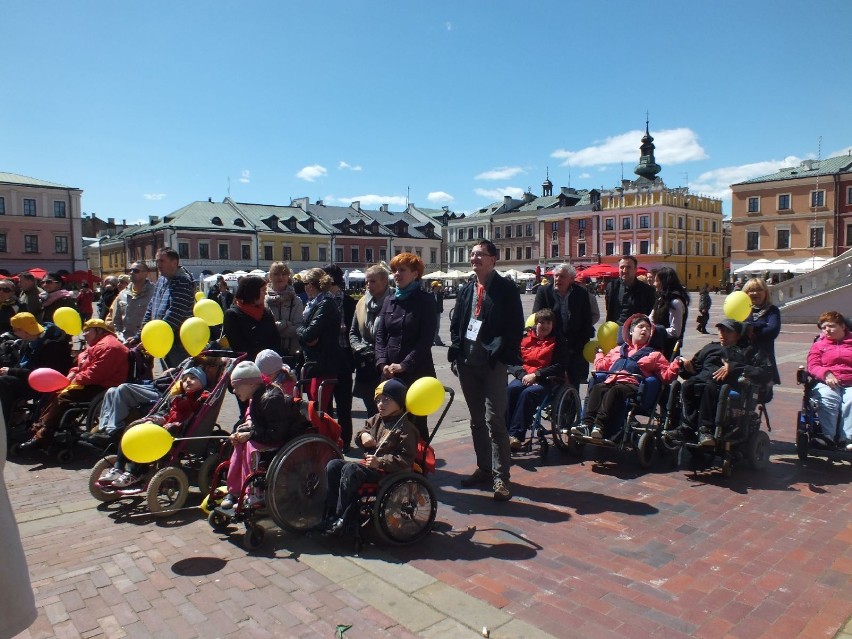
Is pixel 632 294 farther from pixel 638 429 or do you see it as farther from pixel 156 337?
pixel 156 337

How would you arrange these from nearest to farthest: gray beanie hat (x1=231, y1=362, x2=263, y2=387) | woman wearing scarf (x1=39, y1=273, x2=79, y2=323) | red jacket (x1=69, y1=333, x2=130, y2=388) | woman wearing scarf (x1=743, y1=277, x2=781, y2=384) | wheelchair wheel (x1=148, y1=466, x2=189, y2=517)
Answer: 1. gray beanie hat (x1=231, y1=362, x2=263, y2=387)
2. wheelchair wheel (x1=148, y1=466, x2=189, y2=517)
3. woman wearing scarf (x1=743, y1=277, x2=781, y2=384)
4. red jacket (x1=69, y1=333, x2=130, y2=388)
5. woman wearing scarf (x1=39, y1=273, x2=79, y2=323)

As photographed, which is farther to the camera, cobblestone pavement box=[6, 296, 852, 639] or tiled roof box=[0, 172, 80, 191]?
tiled roof box=[0, 172, 80, 191]

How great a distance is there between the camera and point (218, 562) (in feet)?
13.2

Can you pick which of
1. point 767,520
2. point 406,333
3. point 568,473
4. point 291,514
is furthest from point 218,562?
point 767,520

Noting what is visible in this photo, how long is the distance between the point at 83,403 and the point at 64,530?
2.08 metres

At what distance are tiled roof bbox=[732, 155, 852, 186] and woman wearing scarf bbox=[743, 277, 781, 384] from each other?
187 ft

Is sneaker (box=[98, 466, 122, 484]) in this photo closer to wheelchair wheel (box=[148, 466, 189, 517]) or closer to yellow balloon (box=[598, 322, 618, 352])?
wheelchair wheel (box=[148, 466, 189, 517])

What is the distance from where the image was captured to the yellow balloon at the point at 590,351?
22.5ft

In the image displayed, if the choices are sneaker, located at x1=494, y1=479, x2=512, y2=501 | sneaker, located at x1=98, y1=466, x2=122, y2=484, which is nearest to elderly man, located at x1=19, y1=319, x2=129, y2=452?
sneaker, located at x1=98, y1=466, x2=122, y2=484

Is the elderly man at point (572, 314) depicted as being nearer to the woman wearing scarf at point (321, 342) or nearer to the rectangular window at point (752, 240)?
the woman wearing scarf at point (321, 342)

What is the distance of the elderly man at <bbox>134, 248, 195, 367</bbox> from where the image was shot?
6.68 metres

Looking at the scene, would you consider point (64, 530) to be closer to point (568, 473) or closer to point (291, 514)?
point (291, 514)

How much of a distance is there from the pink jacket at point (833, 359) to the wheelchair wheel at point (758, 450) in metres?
0.87

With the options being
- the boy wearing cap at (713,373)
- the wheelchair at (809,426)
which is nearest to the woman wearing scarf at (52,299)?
the boy wearing cap at (713,373)
